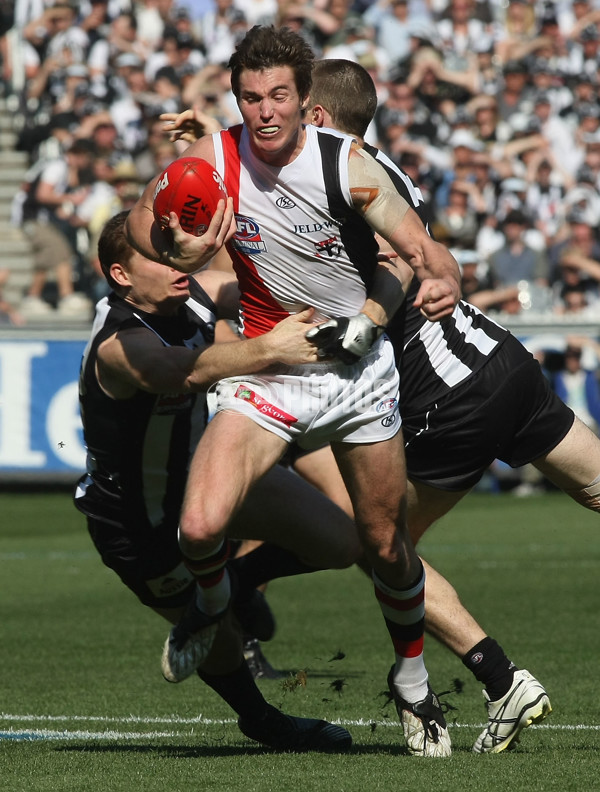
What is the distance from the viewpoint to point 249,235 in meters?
5.06

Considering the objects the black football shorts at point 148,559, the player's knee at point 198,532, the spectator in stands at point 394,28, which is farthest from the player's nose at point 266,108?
the spectator in stands at point 394,28

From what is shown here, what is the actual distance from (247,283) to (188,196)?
560 mm

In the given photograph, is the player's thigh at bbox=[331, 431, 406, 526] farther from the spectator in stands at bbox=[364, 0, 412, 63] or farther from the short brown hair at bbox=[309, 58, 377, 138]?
the spectator in stands at bbox=[364, 0, 412, 63]

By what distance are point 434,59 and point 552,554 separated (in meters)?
10.6

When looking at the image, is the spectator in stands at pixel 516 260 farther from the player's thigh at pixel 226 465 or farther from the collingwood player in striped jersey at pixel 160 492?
the player's thigh at pixel 226 465

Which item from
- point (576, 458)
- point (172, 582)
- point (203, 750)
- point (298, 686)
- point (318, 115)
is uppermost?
point (318, 115)

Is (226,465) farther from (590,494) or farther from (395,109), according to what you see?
(395,109)

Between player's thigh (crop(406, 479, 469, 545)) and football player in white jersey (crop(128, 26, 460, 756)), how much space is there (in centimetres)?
60

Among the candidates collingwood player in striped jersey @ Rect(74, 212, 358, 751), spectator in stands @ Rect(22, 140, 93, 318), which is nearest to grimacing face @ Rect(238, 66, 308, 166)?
collingwood player in striped jersey @ Rect(74, 212, 358, 751)

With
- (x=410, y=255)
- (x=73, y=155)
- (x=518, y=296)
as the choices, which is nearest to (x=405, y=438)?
(x=410, y=255)

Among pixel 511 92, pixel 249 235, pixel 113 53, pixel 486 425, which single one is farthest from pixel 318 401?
pixel 113 53

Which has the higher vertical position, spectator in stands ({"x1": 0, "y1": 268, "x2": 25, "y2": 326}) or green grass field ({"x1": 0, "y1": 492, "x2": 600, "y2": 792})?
green grass field ({"x1": 0, "y1": 492, "x2": 600, "y2": 792})

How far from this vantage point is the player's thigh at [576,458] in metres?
5.69

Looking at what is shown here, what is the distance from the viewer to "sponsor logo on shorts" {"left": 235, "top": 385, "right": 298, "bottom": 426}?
499 centimetres
